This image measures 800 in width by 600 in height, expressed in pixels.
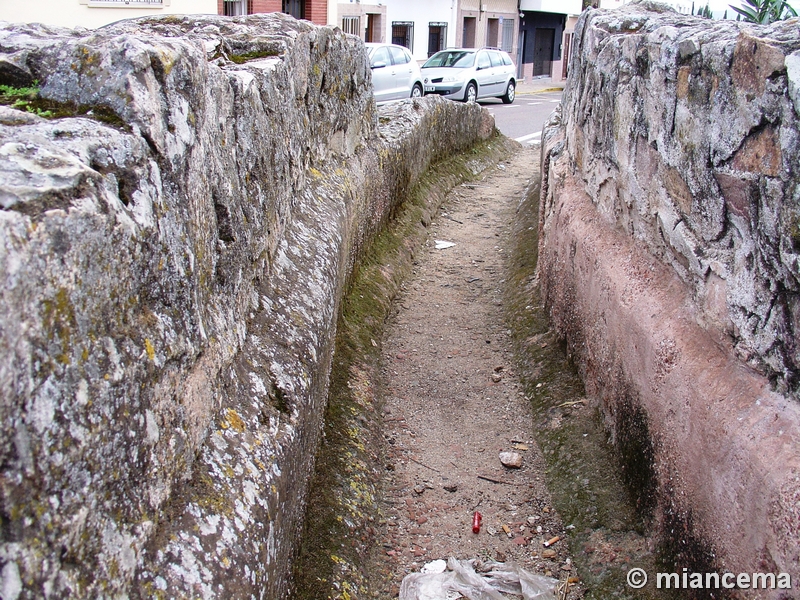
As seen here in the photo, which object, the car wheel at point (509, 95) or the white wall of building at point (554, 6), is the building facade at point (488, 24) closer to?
the white wall of building at point (554, 6)

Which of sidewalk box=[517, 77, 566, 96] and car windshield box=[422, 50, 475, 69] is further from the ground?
car windshield box=[422, 50, 475, 69]

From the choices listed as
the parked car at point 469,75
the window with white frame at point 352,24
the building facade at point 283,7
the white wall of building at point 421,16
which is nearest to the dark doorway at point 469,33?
the white wall of building at point 421,16

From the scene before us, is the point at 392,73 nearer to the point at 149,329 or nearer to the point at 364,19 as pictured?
the point at 364,19

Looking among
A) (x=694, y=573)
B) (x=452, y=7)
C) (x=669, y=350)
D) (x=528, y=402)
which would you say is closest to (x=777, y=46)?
(x=669, y=350)

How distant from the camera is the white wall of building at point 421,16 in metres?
21.6

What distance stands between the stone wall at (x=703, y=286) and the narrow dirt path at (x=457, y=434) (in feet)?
1.56

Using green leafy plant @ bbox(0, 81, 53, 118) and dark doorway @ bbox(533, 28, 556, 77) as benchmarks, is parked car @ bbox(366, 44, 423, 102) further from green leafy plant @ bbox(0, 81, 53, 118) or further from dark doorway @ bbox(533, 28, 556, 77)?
dark doorway @ bbox(533, 28, 556, 77)

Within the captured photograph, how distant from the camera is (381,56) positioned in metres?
14.2

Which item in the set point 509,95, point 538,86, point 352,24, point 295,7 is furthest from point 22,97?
point 538,86

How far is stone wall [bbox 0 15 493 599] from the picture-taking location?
49.8 inches

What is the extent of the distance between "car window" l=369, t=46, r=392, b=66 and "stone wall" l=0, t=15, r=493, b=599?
11149 mm

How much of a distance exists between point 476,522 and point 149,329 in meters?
1.84

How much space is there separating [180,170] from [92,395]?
2.48ft

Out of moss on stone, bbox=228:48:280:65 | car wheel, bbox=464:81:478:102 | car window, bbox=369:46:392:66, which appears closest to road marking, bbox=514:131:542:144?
car window, bbox=369:46:392:66
